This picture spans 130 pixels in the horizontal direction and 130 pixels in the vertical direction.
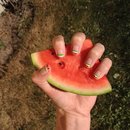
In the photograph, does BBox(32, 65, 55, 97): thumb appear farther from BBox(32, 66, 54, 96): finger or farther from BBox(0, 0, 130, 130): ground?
BBox(0, 0, 130, 130): ground

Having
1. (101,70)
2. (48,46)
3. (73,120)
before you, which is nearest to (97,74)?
(101,70)

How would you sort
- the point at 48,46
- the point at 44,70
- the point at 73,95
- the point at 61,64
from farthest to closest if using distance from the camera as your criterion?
the point at 48,46 → the point at 73,95 → the point at 61,64 → the point at 44,70

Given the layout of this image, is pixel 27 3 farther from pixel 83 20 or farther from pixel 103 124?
pixel 103 124

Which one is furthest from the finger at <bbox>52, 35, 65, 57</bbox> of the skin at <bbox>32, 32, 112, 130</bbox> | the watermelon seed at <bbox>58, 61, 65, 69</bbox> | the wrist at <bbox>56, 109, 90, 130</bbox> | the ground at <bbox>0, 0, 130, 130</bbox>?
the ground at <bbox>0, 0, 130, 130</bbox>

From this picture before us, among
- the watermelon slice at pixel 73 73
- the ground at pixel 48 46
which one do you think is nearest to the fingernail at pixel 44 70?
the watermelon slice at pixel 73 73

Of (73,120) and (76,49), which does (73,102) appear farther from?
(76,49)

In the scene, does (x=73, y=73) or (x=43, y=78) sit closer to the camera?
(x=43, y=78)

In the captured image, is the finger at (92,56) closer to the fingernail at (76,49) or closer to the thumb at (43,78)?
the fingernail at (76,49)
